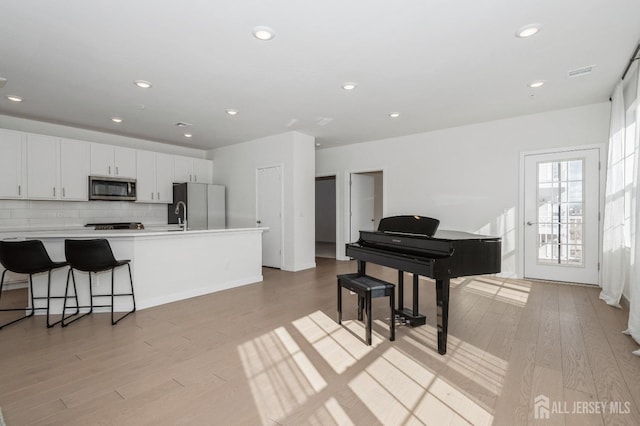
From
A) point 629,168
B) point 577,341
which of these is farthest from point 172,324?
point 629,168

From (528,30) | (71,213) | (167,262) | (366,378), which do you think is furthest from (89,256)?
(528,30)

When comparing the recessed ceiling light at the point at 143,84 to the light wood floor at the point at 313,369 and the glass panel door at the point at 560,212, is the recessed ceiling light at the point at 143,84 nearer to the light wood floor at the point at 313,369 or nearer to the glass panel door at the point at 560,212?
the light wood floor at the point at 313,369

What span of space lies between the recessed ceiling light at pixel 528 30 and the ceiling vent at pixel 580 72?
1200mm

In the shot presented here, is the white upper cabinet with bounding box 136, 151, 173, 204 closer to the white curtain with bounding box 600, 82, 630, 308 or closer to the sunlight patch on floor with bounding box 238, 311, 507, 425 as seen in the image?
the sunlight patch on floor with bounding box 238, 311, 507, 425

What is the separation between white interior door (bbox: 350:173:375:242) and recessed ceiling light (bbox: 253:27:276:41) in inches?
181

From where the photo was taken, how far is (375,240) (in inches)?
130

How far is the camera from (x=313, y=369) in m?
2.23

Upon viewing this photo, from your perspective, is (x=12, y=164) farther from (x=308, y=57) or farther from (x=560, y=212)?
(x=560, y=212)

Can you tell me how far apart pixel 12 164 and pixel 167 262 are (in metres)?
3.09

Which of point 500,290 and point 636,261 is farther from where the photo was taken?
point 500,290

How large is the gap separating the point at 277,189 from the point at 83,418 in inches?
181

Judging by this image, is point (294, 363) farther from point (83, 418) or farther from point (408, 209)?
point (408, 209)

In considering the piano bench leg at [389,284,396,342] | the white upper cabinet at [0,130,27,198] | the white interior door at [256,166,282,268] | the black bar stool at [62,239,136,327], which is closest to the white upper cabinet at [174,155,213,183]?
the white interior door at [256,166,282,268]

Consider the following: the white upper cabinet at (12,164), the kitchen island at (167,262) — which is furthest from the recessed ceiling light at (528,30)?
the white upper cabinet at (12,164)
